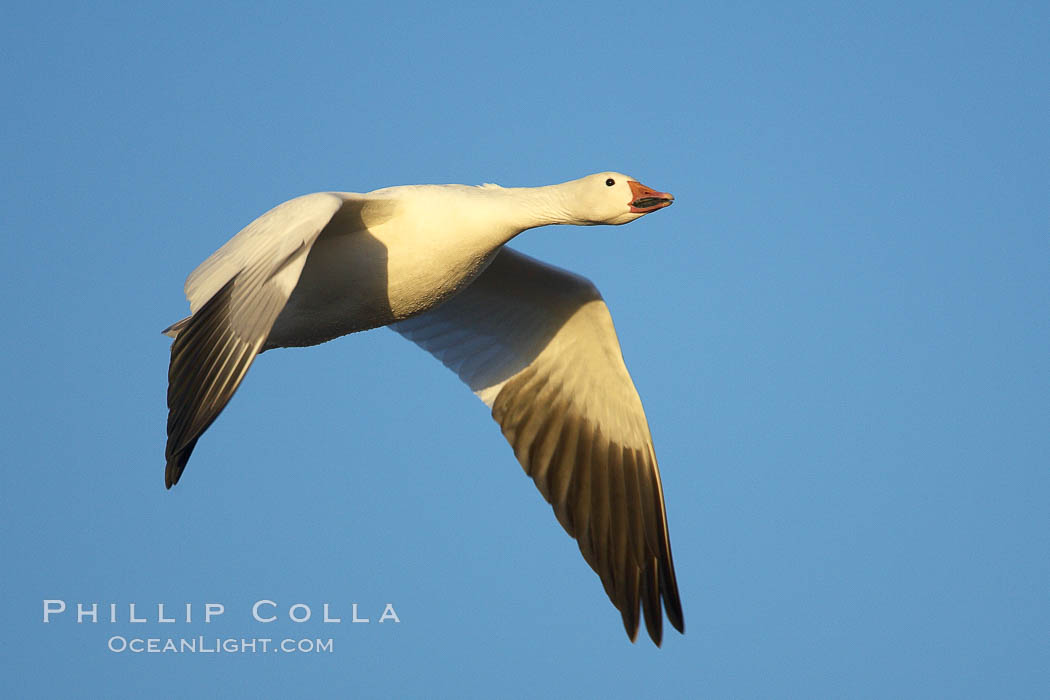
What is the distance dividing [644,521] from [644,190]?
2.95 metres

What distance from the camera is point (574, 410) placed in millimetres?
11195

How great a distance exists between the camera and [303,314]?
941cm

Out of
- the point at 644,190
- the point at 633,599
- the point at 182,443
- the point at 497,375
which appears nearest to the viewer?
the point at 182,443

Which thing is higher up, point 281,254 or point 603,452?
point 281,254

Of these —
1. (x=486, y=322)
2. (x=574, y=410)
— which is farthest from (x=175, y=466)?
(x=574, y=410)

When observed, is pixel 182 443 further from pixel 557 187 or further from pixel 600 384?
pixel 600 384

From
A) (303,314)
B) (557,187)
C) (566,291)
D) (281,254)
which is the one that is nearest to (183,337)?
(281,254)

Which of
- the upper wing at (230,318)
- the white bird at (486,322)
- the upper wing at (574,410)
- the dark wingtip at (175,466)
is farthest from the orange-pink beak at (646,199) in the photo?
the dark wingtip at (175,466)

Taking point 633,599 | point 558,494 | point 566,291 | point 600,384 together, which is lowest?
point 633,599

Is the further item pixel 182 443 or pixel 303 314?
pixel 303 314

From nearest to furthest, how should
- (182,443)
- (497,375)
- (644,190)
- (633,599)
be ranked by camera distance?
1. (182,443)
2. (644,190)
3. (633,599)
4. (497,375)

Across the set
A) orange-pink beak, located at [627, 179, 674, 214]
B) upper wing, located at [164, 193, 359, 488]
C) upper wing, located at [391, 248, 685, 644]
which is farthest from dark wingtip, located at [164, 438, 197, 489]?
upper wing, located at [391, 248, 685, 644]

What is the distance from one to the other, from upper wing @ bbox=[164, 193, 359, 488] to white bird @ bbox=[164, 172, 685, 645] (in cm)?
1

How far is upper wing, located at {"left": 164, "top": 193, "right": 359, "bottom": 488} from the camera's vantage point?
7.43 metres
